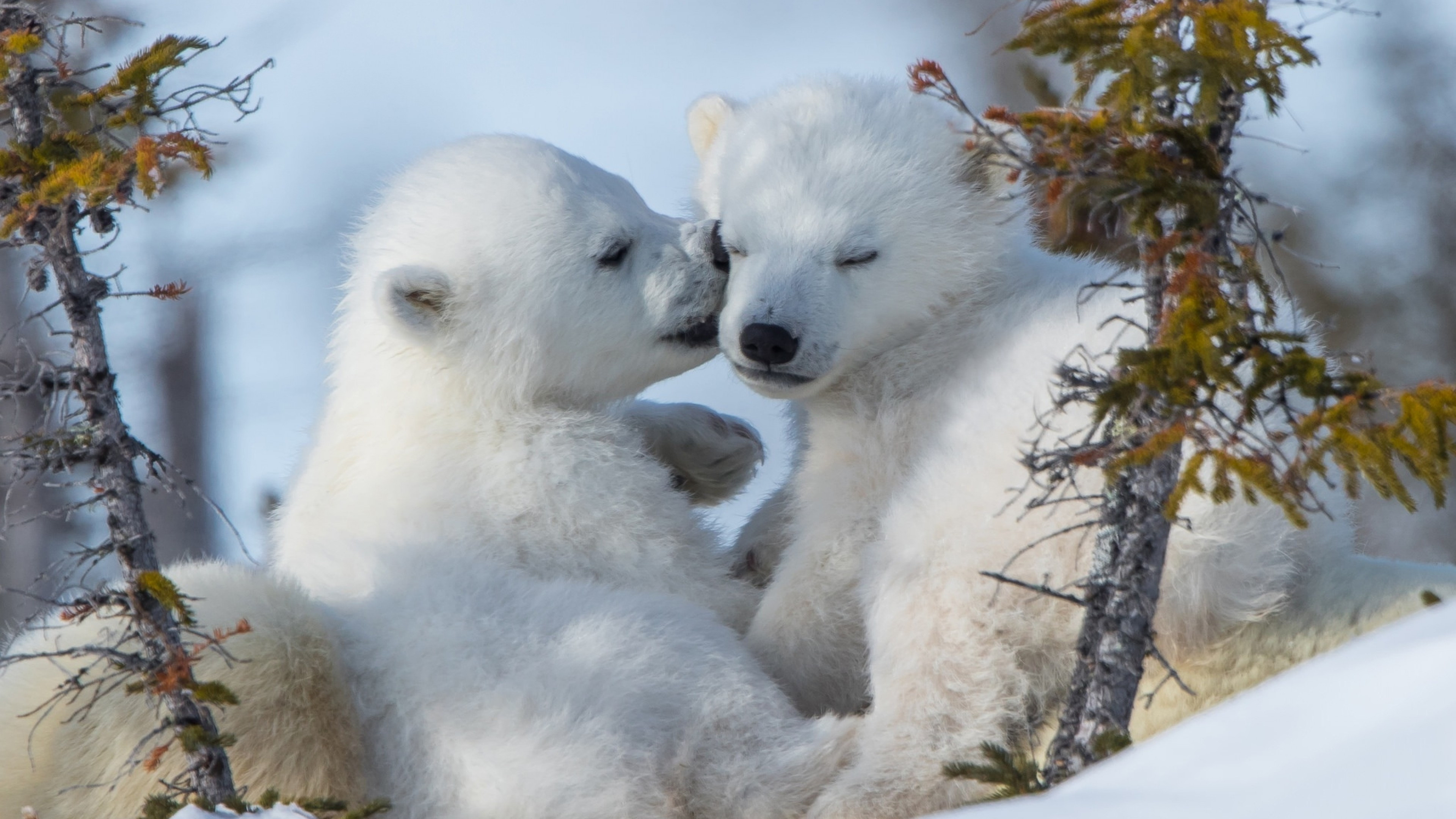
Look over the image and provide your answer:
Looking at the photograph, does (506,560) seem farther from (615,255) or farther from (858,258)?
(858,258)

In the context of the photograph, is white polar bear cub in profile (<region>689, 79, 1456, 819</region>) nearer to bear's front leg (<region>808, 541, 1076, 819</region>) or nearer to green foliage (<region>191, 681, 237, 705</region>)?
bear's front leg (<region>808, 541, 1076, 819</region>)

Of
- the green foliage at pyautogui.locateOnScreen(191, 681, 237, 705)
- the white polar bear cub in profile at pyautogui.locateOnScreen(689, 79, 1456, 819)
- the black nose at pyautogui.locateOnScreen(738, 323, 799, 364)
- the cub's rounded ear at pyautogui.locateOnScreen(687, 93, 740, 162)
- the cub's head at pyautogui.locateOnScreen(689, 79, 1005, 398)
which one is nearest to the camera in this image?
the green foliage at pyautogui.locateOnScreen(191, 681, 237, 705)

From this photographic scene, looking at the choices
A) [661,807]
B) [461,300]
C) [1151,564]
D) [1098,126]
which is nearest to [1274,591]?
[1151,564]

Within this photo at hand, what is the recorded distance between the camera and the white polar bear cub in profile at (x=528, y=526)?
110 inches

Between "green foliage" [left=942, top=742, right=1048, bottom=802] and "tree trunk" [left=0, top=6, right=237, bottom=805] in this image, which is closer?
"green foliage" [left=942, top=742, right=1048, bottom=802]

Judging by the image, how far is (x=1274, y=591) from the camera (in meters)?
2.69

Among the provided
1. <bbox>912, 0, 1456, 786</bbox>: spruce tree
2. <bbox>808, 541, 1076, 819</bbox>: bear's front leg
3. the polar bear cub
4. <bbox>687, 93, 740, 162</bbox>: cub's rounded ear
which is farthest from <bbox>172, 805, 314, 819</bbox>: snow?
<bbox>687, 93, 740, 162</bbox>: cub's rounded ear

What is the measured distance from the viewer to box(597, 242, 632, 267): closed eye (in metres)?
3.82

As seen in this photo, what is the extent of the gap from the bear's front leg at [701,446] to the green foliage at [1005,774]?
6.75 feet

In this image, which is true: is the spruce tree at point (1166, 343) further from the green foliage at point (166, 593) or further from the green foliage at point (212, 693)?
the green foliage at point (166, 593)

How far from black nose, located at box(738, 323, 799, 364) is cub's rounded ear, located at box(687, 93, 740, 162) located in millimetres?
1034

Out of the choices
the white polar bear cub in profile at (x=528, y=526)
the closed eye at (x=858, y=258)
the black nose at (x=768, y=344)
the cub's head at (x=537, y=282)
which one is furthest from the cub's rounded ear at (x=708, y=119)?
the black nose at (x=768, y=344)

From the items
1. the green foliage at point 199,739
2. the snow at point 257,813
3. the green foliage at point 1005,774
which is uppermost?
the green foliage at point 199,739

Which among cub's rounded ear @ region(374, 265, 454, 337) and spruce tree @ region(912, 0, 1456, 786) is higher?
cub's rounded ear @ region(374, 265, 454, 337)
